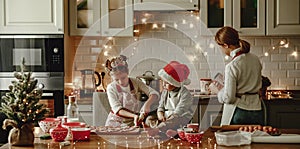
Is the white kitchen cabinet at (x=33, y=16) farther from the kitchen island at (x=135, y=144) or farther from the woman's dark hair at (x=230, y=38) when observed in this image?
the kitchen island at (x=135, y=144)

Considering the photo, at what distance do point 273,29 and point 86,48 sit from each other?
203 cm

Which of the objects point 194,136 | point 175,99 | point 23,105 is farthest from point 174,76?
point 23,105

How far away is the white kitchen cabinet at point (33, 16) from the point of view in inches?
198

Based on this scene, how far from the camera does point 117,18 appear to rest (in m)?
5.31

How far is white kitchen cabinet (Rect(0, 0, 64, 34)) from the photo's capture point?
5.04 m

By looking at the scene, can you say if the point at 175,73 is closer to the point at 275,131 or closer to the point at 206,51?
the point at 275,131

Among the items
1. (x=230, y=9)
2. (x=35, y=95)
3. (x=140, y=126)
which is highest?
(x=230, y=9)

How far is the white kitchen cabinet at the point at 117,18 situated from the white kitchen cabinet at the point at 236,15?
2.50ft

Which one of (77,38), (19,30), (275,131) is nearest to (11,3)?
(19,30)

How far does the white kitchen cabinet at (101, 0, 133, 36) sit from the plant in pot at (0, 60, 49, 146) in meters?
2.50

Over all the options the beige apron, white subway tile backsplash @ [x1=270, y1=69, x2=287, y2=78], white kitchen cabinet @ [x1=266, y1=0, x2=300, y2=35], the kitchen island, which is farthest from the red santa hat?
white subway tile backsplash @ [x1=270, y1=69, x2=287, y2=78]

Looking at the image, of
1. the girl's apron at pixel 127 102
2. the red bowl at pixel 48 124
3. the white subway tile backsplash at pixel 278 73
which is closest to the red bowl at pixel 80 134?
the red bowl at pixel 48 124

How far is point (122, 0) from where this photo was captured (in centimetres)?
532

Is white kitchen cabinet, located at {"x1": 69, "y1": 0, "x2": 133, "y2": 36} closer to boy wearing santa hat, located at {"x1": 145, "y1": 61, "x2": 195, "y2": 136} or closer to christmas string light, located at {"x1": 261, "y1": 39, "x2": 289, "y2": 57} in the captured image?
christmas string light, located at {"x1": 261, "y1": 39, "x2": 289, "y2": 57}
